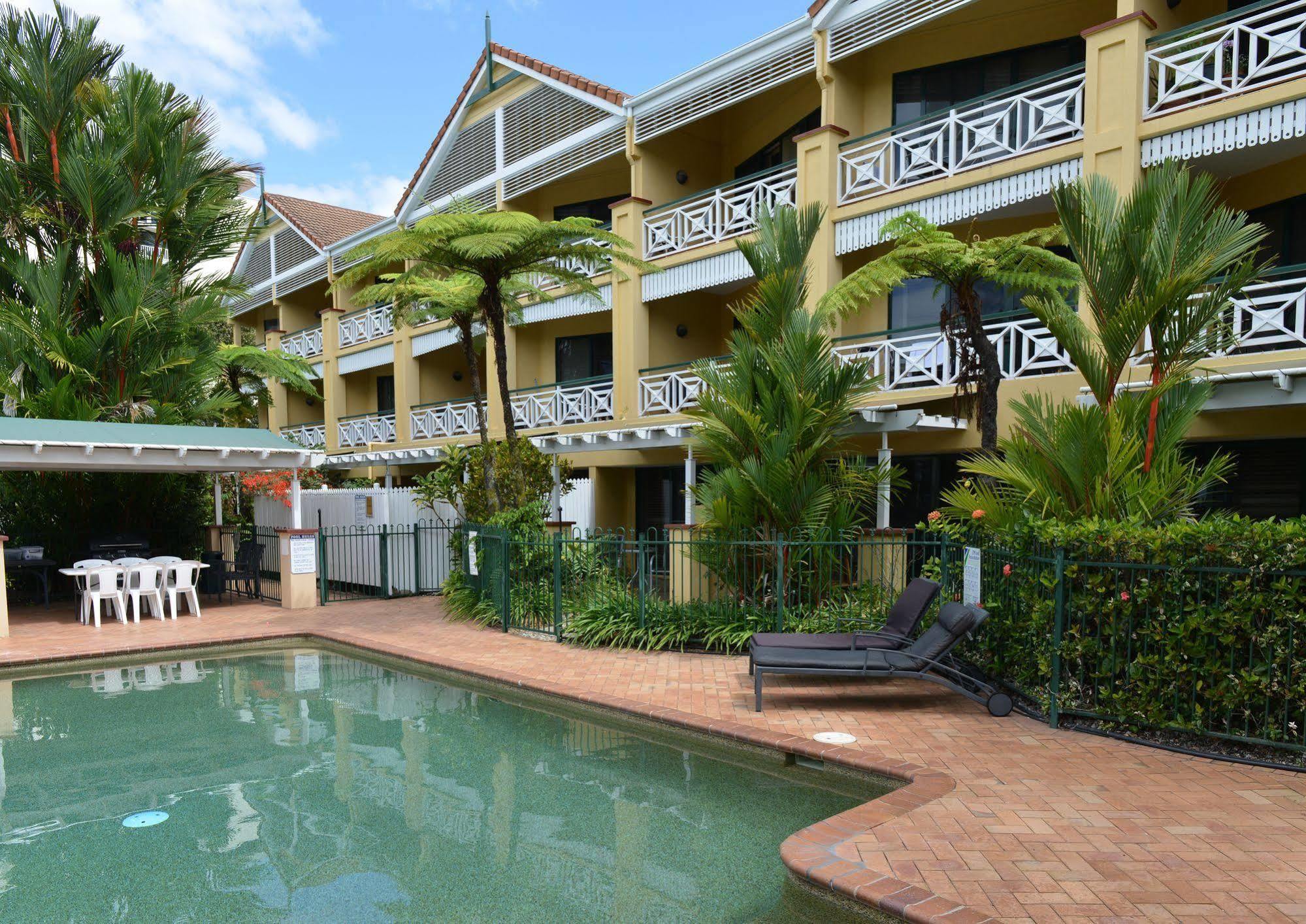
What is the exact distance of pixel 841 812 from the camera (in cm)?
541

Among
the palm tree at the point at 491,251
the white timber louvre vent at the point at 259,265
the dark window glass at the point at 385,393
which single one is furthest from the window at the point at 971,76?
the white timber louvre vent at the point at 259,265

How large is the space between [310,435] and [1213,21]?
1064 inches

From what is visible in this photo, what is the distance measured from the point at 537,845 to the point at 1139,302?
239 inches

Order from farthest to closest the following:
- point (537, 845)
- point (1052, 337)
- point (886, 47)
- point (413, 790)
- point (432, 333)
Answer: point (432, 333) < point (886, 47) < point (1052, 337) < point (413, 790) < point (537, 845)

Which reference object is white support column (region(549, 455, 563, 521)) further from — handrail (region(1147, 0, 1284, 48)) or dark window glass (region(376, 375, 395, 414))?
dark window glass (region(376, 375, 395, 414))

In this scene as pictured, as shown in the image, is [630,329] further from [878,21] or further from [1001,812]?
[1001,812]

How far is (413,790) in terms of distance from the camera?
617cm

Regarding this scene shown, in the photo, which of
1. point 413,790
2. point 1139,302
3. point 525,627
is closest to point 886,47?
point 1139,302

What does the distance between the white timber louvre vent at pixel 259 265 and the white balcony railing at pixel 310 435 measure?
6220mm

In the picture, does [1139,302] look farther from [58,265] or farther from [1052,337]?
[58,265]

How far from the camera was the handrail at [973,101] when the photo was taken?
37.8 ft

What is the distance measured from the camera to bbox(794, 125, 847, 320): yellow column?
14055 mm

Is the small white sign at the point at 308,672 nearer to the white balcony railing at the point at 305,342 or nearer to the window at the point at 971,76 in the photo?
the window at the point at 971,76

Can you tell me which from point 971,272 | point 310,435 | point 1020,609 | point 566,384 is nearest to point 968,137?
point 971,272
